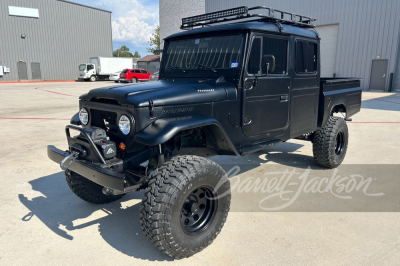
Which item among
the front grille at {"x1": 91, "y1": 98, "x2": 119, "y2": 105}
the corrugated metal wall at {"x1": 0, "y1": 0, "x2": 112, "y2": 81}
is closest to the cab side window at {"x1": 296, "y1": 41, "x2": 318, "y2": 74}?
the front grille at {"x1": 91, "y1": 98, "x2": 119, "y2": 105}

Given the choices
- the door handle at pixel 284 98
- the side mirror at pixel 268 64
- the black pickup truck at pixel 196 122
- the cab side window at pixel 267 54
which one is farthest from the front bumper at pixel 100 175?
the door handle at pixel 284 98

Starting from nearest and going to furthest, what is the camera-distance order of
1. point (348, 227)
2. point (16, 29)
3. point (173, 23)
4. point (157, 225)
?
point (157, 225), point (348, 227), point (173, 23), point (16, 29)

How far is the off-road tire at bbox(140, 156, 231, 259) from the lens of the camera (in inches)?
A: 101

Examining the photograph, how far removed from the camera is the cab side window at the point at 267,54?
3.56 m

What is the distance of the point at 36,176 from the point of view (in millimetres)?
4805

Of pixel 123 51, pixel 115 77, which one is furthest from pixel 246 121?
pixel 123 51

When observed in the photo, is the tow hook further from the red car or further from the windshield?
the red car

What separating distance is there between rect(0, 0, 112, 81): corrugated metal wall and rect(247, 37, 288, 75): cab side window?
34.6 meters

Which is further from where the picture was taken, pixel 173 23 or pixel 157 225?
pixel 173 23

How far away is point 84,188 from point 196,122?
5.35ft

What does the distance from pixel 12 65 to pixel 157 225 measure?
3562 cm

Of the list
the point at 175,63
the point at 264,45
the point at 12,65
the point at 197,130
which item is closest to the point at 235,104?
the point at 197,130

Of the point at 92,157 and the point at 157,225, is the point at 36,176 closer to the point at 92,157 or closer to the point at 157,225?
the point at 92,157

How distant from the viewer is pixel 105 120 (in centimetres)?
318
